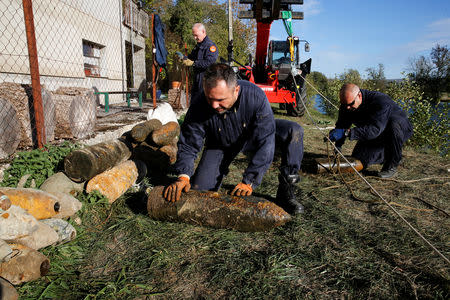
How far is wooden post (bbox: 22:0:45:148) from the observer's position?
2.71 meters

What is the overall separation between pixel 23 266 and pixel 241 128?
6.26 feet

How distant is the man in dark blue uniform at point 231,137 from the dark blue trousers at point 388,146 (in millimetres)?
1798

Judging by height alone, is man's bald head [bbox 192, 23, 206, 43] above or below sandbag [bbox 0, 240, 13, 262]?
above

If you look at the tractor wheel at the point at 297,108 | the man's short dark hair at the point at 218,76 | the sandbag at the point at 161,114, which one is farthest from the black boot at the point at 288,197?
the tractor wheel at the point at 297,108

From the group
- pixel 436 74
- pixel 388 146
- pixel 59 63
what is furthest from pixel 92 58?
pixel 436 74

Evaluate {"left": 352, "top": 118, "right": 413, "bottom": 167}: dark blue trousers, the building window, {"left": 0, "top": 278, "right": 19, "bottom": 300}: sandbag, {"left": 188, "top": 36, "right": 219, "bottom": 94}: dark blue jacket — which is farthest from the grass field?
the building window

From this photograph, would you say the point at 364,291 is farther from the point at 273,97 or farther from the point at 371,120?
the point at 273,97

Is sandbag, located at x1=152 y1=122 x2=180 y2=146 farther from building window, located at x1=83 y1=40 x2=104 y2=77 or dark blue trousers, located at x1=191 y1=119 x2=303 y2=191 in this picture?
building window, located at x1=83 y1=40 x2=104 y2=77

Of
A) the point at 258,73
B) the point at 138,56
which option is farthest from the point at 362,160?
the point at 138,56

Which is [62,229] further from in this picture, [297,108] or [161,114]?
[297,108]

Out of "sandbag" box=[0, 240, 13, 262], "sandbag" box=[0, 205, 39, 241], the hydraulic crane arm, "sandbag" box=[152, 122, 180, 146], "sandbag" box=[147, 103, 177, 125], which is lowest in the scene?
"sandbag" box=[0, 240, 13, 262]

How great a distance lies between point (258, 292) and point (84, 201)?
1.88m

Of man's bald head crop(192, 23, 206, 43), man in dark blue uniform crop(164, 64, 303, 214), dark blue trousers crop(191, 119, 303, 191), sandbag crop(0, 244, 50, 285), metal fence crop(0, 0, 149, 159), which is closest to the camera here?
sandbag crop(0, 244, 50, 285)

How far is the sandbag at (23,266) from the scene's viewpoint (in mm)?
1580
